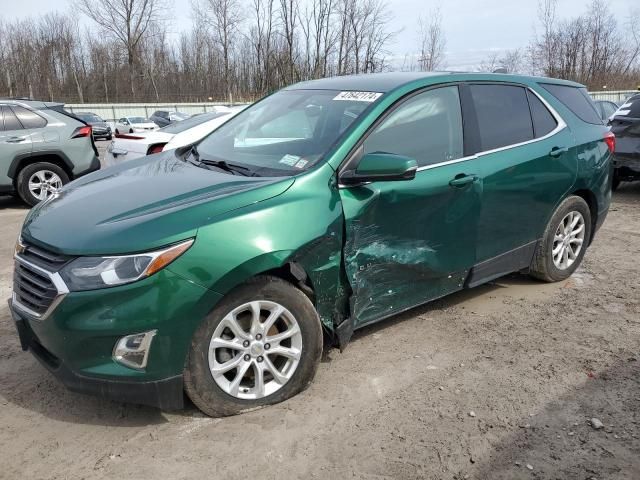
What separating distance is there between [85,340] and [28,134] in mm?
7033

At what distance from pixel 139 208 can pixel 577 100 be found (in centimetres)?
390

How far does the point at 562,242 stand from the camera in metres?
4.71

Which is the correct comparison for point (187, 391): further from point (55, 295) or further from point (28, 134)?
point (28, 134)

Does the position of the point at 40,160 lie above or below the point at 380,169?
below

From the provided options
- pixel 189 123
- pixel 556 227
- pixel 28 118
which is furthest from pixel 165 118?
pixel 556 227

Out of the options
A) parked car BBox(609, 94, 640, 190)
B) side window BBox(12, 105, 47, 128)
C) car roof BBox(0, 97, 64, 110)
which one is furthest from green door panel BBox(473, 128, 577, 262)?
car roof BBox(0, 97, 64, 110)

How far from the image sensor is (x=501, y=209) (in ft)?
12.9

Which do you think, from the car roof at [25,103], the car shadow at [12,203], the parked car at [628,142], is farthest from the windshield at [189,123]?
the parked car at [628,142]

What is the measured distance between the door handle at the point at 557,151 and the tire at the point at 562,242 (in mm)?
422

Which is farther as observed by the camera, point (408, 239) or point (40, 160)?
point (40, 160)

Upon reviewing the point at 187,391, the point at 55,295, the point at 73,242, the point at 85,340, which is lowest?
the point at 187,391

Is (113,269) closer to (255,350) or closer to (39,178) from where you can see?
(255,350)

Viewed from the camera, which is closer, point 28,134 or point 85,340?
point 85,340

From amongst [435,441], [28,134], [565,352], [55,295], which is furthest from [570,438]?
[28,134]
